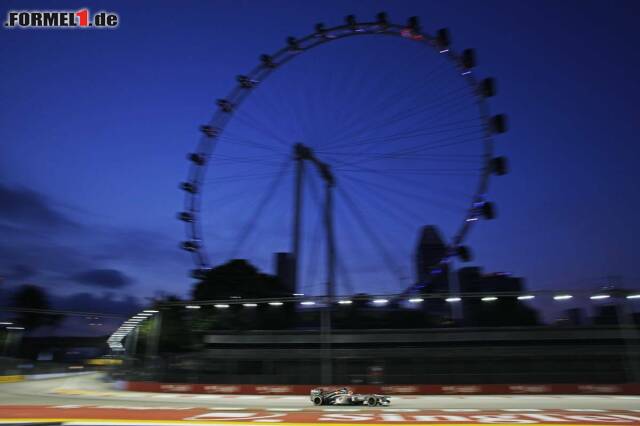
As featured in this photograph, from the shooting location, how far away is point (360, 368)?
36094mm

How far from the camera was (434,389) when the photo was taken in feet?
101

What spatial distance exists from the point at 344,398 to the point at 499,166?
21.8 metres

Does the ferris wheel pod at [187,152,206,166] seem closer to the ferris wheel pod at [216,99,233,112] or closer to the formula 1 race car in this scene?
the ferris wheel pod at [216,99,233,112]

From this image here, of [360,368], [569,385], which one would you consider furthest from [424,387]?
[569,385]

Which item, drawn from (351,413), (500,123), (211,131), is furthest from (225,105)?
(351,413)

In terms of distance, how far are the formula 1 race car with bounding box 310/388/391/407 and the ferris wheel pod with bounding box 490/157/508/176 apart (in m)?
20.3

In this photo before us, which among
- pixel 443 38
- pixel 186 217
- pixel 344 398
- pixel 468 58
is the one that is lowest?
pixel 344 398

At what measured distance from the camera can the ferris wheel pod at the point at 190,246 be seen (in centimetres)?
4359

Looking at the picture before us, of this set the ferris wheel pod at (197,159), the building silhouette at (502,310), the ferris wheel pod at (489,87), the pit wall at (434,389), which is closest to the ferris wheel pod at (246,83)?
the ferris wheel pod at (197,159)

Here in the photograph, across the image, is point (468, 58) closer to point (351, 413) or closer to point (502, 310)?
point (351, 413)

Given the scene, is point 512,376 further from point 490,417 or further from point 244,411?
point 244,411

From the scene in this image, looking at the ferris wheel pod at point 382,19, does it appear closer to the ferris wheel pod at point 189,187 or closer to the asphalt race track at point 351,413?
the ferris wheel pod at point 189,187

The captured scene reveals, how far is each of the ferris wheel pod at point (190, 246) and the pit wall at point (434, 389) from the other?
14.8 m

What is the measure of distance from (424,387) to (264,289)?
151ft
